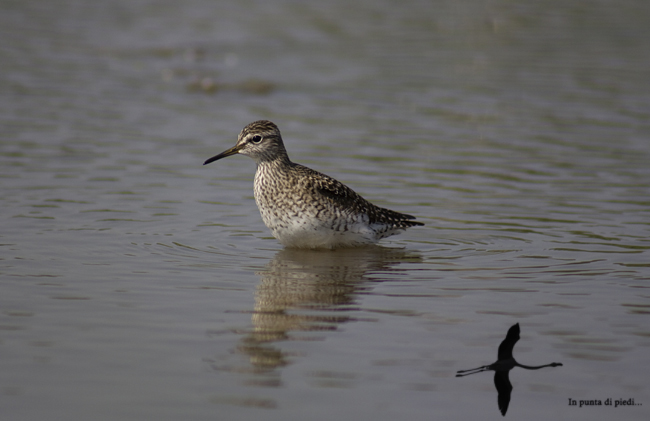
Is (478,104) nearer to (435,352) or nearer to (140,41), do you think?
(140,41)

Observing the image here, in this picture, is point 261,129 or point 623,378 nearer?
point 623,378

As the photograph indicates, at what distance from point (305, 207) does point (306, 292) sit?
1948 millimetres

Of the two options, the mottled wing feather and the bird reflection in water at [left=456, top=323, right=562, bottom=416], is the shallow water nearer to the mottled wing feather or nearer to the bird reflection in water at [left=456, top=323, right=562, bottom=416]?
the bird reflection in water at [left=456, top=323, right=562, bottom=416]

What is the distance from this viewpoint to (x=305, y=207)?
10359 mm

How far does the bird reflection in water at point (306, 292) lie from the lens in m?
7.12

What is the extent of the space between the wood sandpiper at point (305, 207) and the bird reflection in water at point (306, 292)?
21 centimetres

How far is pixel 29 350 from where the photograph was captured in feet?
22.1

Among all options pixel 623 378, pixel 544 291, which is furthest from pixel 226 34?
pixel 623 378

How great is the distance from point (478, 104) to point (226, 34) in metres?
9.72

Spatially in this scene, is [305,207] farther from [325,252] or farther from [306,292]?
[306,292]

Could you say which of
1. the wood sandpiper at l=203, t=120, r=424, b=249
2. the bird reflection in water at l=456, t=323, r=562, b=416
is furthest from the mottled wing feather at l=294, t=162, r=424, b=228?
the bird reflection in water at l=456, t=323, r=562, b=416

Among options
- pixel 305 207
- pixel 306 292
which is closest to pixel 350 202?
pixel 305 207

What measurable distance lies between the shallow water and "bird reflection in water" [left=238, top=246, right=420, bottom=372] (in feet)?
0.13

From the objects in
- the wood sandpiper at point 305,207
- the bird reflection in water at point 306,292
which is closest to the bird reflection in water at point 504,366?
the bird reflection in water at point 306,292
